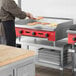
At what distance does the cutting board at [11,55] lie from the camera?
1.75 metres

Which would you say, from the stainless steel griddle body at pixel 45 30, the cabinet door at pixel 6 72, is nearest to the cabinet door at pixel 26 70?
the cabinet door at pixel 6 72

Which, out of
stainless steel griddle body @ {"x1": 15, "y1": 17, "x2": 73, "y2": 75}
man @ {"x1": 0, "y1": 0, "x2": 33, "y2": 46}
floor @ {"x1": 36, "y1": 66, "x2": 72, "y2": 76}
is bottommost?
floor @ {"x1": 36, "y1": 66, "x2": 72, "y2": 76}

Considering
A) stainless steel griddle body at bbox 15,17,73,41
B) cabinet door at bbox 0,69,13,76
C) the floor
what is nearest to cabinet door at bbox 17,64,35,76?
cabinet door at bbox 0,69,13,76

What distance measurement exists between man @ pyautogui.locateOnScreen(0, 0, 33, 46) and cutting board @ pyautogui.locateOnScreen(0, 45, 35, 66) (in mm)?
1140

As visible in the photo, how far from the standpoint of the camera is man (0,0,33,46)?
3082 mm

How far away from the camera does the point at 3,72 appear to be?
1.71 metres

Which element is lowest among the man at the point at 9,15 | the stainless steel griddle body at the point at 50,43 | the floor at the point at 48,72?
the floor at the point at 48,72

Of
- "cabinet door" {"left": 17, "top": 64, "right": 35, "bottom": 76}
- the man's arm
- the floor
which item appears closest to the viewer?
"cabinet door" {"left": 17, "top": 64, "right": 35, "bottom": 76}

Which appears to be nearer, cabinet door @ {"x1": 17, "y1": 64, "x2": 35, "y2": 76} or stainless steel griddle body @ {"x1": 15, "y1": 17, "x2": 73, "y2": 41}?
cabinet door @ {"x1": 17, "y1": 64, "x2": 35, "y2": 76}

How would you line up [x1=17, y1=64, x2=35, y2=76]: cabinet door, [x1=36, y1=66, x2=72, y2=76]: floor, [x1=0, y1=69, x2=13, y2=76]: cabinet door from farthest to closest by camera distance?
[x1=36, y1=66, x2=72, y2=76]: floor → [x1=17, y1=64, x2=35, y2=76]: cabinet door → [x1=0, y1=69, x2=13, y2=76]: cabinet door

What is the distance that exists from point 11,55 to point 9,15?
1.44 meters

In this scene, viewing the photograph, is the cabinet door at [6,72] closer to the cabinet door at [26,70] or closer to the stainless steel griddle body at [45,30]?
the cabinet door at [26,70]

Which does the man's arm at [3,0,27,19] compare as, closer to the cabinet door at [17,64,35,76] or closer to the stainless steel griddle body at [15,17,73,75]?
the stainless steel griddle body at [15,17,73,75]

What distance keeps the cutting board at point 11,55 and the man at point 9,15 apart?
1.14 metres
